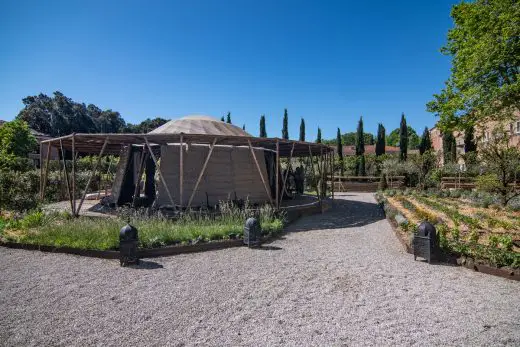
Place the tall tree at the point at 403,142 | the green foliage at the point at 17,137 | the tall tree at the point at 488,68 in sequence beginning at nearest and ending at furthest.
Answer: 1. the tall tree at the point at 488,68
2. the green foliage at the point at 17,137
3. the tall tree at the point at 403,142

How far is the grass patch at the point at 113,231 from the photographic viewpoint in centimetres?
759

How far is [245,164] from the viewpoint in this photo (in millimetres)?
13820

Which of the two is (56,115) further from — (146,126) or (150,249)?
(150,249)

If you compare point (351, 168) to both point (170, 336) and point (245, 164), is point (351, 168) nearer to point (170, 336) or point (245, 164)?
point (245, 164)

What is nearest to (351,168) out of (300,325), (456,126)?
(456,126)

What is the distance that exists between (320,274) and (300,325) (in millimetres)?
2103

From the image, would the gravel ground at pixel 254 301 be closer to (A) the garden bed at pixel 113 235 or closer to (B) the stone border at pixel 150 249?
(B) the stone border at pixel 150 249

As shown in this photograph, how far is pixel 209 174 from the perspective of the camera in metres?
13.0

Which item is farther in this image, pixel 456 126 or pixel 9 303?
pixel 456 126

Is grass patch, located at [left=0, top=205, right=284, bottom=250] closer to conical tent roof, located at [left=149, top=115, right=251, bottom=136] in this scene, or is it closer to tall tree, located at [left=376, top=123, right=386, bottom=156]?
conical tent roof, located at [left=149, top=115, right=251, bottom=136]

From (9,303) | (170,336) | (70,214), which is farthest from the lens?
(70,214)

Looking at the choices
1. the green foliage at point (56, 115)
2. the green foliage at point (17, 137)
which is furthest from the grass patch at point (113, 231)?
the green foliage at point (56, 115)

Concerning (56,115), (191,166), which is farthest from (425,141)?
(56,115)

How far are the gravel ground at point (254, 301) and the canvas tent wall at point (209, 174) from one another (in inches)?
219
